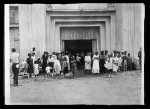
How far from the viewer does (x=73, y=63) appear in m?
11.7

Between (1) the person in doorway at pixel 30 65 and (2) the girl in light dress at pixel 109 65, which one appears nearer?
(1) the person in doorway at pixel 30 65

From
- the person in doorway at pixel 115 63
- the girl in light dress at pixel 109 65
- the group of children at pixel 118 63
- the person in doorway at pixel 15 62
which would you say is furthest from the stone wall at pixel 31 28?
the person in doorway at pixel 115 63

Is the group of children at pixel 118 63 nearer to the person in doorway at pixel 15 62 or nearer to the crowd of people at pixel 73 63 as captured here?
the crowd of people at pixel 73 63

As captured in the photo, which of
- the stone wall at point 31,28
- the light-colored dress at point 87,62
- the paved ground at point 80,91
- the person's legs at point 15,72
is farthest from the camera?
the stone wall at point 31,28

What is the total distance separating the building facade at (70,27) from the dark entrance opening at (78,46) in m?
0.04

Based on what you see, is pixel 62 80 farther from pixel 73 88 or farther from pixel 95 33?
pixel 95 33

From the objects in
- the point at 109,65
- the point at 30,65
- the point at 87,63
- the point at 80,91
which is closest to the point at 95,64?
the point at 87,63

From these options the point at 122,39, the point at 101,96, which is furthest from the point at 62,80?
the point at 122,39

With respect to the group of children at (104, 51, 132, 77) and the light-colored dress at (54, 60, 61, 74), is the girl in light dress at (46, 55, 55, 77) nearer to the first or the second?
the light-colored dress at (54, 60, 61, 74)

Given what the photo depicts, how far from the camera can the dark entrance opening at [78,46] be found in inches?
529

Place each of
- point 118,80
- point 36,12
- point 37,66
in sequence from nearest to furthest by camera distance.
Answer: point 118,80, point 37,66, point 36,12

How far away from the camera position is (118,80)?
413 inches

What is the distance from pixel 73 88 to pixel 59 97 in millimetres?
629

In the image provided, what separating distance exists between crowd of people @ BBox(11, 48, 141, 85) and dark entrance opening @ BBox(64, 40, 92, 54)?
1292mm
